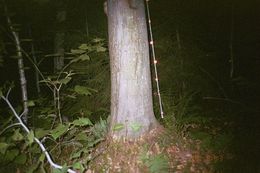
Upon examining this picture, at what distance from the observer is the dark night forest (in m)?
4.65

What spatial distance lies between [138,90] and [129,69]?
0.34 metres

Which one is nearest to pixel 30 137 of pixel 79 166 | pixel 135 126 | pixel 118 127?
pixel 79 166

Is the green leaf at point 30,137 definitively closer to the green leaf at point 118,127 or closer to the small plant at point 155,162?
the green leaf at point 118,127

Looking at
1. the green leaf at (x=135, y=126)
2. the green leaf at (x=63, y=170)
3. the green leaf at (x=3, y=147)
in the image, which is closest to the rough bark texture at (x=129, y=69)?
the green leaf at (x=135, y=126)

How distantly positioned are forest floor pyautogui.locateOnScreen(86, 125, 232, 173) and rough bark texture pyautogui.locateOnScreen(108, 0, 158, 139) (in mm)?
186

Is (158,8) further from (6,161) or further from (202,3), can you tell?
(6,161)

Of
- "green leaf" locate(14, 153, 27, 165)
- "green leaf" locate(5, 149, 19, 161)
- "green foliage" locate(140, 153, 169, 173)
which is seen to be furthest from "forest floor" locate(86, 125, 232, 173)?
"green leaf" locate(5, 149, 19, 161)

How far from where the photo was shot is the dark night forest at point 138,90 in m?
4.65

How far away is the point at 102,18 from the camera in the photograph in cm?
684

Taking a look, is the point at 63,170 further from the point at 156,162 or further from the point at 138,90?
the point at 138,90

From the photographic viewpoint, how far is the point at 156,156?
466 centimetres

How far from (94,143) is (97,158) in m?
0.23

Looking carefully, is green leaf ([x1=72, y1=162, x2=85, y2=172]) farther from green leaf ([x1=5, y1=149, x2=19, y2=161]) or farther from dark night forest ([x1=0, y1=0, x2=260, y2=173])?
green leaf ([x1=5, y1=149, x2=19, y2=161])

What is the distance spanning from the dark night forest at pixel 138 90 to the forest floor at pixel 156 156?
0.02 meters
